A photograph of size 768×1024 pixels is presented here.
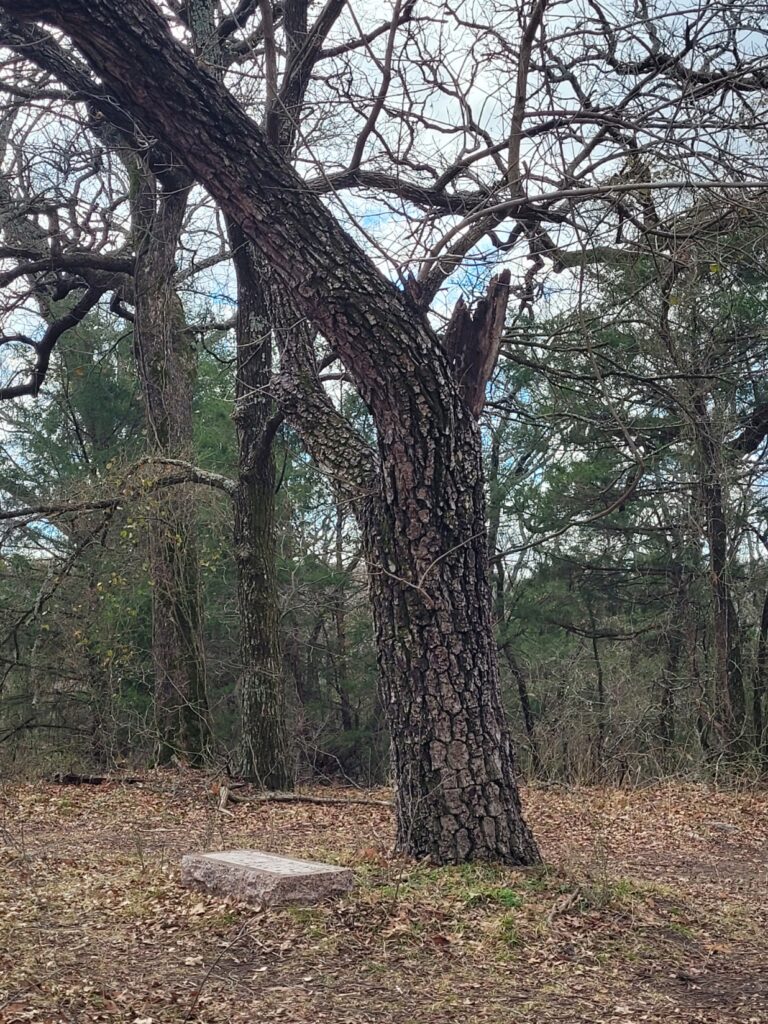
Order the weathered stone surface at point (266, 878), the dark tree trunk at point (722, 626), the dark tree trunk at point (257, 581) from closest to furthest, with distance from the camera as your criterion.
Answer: the weathered stone surface at point (266, 878), the dark tree trunk at point (257, 581), the dark tree trunk at point (722, 626)

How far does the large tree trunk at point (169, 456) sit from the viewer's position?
10.8 metres

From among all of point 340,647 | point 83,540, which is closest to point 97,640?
point 83,540

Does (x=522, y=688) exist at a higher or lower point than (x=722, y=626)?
lower

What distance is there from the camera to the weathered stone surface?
451 centimetres

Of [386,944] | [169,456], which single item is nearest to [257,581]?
[169,456]

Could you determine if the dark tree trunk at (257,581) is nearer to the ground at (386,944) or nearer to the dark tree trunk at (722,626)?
the ground at (386,944)

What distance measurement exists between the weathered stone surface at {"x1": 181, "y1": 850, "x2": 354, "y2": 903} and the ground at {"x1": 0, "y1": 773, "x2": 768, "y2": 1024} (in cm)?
8

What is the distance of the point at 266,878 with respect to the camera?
4539 millimetres

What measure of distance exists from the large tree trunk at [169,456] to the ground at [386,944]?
4.06m

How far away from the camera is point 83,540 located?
1014cm

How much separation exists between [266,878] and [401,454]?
224 centimetres

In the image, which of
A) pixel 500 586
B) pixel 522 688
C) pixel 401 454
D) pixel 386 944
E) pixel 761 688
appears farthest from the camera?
pixel 500 586

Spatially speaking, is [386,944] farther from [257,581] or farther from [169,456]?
[169,456]

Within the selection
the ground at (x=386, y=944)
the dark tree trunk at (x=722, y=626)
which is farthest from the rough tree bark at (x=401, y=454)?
the dark tree trunk at (x=722, y=626)
